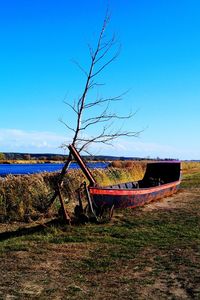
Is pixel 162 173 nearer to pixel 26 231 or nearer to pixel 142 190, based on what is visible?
pixel 142 190

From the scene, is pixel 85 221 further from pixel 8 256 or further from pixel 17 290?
pixel 17 290

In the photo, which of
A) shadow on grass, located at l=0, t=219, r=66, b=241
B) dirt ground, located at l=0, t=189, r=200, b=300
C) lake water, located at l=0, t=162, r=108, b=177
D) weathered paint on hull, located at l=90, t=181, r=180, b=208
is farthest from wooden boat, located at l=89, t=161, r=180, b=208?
dirt ground, located at l=0, t=189, r=200, b=300

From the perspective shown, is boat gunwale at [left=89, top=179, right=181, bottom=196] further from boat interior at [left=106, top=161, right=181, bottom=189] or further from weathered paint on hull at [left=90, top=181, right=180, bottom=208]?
boat interior at [left=106, top=161, right=181, bottom=189]

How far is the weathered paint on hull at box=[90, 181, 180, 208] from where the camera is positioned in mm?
13484

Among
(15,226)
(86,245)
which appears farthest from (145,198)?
(86,245)

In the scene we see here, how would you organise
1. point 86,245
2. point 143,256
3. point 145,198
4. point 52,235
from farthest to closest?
point 145,198
point 52,235
point 86,245
point 143,256

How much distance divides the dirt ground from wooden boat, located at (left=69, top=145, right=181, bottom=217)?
12.4ft

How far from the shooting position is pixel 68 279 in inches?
287

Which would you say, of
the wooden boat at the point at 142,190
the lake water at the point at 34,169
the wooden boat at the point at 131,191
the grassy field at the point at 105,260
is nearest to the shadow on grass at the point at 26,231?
the grassy field at the point at 105,260

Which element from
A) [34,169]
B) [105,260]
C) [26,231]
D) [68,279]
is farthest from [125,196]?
[34,169]

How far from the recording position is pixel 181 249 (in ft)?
30.3

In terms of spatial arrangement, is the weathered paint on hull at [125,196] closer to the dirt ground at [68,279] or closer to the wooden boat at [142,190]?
the wooden boat at [142,190]

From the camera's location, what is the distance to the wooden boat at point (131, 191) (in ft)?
44.0

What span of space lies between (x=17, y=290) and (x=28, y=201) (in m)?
7.80
